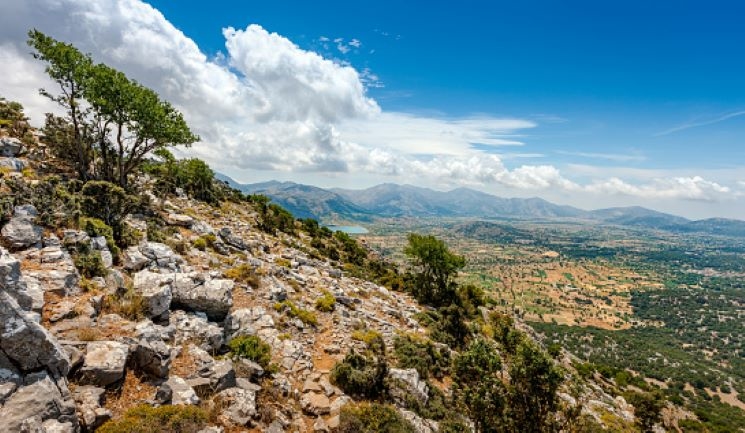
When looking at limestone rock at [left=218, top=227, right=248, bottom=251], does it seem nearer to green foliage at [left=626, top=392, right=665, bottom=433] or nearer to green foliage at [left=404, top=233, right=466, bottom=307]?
green foliage at [left=404, top=233, right=466, bottom=307]

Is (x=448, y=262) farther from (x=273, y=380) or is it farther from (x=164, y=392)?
(x=164, y=392)

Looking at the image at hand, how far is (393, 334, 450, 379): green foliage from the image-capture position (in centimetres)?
1911

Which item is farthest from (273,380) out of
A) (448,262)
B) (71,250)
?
(448,262)

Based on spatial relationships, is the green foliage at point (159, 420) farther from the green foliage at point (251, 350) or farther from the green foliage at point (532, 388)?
the green foliage at point (532, 388)

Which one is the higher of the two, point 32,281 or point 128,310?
point 32,281

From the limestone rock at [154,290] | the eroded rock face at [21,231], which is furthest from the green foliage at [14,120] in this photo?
the limestone rock at [154,290]

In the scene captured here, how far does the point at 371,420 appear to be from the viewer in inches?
478

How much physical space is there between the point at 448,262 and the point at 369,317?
1905 cm

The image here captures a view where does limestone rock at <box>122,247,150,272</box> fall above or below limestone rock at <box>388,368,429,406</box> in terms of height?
above

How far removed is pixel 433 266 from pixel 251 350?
29.7m

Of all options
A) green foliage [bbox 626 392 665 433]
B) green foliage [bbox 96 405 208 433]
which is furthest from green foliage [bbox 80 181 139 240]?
green foliage [bbox 626 392 665 433]

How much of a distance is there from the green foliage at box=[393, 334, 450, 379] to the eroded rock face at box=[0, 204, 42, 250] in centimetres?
1733

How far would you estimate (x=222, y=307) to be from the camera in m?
15.4

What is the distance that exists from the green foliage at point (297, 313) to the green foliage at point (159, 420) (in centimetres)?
1000
